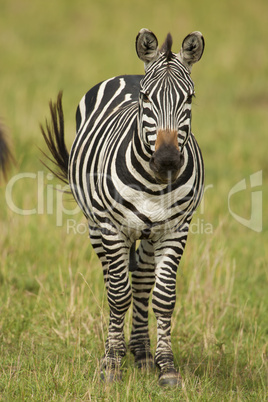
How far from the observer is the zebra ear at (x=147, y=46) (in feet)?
10.7

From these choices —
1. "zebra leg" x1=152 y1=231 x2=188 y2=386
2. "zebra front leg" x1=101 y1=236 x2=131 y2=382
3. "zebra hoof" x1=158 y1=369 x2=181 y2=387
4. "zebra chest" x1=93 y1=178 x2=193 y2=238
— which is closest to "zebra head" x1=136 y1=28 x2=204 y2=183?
"zebra chest" x1=93 y1=178 x2=193 y2=238

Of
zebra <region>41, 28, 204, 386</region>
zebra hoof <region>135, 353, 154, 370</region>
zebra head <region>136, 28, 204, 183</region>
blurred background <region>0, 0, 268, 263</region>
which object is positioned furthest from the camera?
blurred background <region>0, 0, 268, 263</region>

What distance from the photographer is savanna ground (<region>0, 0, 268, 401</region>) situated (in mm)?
3668

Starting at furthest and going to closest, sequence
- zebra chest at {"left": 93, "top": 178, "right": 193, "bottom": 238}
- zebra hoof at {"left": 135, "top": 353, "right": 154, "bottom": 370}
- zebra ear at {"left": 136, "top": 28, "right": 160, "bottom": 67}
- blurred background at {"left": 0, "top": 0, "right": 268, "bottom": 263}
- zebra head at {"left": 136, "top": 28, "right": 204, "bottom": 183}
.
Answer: blurred background at {"left": 0, "top": 0, "right": 268, "bottom": 263}, zebra hoof at {"left": 135, "top": 353, "right": 154, "bottom": 370}, zebra chest at {"left": 93, "top": 178, "right": 193, "bottom": 238}, zebra ear at {"left": 136, "top": 28, "right": 160, "bottom": 67}, zebra head at {"left": 136, "top": 28, "right": 204, "bottom": 183}

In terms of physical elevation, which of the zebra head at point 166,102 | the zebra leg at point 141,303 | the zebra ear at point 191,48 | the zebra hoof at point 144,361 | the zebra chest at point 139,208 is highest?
the zebra ear at point 191,48

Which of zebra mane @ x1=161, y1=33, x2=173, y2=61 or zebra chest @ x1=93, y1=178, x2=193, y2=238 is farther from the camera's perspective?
zebra chest @ x1=93, y1=178, x2=193, y2=238

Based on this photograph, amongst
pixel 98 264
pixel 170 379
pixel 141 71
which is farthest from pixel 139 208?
pixel 141 71

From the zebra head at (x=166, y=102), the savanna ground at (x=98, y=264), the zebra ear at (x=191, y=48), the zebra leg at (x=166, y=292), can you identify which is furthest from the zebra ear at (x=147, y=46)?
the savanna ground at (x=98, y=264)

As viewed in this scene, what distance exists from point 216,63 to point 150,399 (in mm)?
14580

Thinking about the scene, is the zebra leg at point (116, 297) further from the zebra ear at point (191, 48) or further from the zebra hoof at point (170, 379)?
the zebra ear at point (191, 48)

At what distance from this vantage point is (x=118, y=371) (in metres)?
3.70

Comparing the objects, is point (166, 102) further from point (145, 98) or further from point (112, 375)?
point (112, 375)

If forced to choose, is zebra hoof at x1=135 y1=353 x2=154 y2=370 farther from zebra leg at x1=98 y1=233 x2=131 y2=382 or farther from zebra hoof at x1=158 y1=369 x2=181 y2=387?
zebra hoof at x1=158 y1=369 x2=181 y2=387

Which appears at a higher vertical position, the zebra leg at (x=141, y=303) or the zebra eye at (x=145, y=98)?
the zebra eye at (x=145, y=98)
